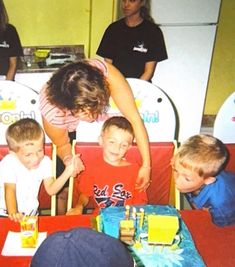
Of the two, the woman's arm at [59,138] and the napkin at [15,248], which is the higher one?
the woman's arm at [59,138]

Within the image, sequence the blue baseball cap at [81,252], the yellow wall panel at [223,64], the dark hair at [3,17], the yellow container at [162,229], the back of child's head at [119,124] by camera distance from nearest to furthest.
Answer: the blue baseball cap at [81,252]
the yellow container at [162,229]
the dark hair at [3,17]
the back of child's head at [119,124]
the yellow wall panel at [223,64]

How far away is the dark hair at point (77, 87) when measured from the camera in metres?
1.80

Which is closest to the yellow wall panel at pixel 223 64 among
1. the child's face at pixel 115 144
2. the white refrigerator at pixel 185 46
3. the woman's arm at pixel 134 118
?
the white refrigerator at pixel 185 46

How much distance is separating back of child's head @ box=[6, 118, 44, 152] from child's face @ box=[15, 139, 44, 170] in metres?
0.02

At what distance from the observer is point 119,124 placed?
6.24ft

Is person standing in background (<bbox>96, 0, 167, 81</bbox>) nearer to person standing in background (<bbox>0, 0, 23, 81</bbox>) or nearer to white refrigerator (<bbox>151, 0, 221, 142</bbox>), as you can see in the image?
white refrigerator (<bbox>151, 0, 221, 142</bbox>)

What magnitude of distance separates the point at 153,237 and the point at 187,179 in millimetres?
528

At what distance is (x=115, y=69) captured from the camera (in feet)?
6.15

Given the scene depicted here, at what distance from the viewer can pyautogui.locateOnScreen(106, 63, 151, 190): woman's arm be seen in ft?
6.24

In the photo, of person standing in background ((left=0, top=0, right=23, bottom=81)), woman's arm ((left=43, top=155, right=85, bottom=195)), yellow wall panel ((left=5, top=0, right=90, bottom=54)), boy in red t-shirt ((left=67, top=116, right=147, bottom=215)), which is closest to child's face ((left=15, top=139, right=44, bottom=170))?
woman's arm ((left=43, top=155, right=85, bottom=195))

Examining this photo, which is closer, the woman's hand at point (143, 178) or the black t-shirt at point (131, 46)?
the black t-shirt at point (131, 46)

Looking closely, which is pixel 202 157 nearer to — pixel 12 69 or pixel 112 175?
pixel 112 175

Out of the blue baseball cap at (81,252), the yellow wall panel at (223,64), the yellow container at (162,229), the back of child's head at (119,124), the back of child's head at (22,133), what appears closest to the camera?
the blue baseball cap at (81,252)

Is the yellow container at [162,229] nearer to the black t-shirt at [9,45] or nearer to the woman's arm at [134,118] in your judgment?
the woman's arm at [134,118]
